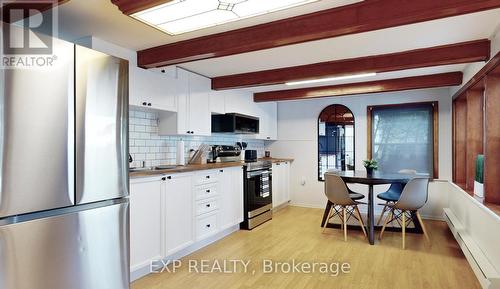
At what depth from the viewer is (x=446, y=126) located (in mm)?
5137

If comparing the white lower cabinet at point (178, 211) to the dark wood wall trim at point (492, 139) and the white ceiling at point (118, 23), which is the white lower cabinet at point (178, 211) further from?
the dark wood wall trim at point (492, 139)

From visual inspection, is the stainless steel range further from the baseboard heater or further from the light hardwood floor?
the baseboard heater

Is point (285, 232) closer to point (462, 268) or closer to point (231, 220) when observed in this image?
point (231, 220)

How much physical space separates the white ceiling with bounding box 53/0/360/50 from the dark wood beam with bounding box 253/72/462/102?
2824 mm

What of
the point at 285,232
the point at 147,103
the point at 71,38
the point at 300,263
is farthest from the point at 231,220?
the point at 71,38

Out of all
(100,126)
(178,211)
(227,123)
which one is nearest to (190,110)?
(227,123)

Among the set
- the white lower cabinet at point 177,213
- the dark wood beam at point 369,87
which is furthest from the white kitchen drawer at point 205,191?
the dark wood beam at point 369,87

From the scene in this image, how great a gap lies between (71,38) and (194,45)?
1.10 meters

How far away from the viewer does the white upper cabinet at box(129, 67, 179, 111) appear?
3158 mm

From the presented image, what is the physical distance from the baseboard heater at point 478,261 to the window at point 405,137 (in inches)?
64.2

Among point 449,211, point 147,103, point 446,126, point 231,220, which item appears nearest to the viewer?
point 147,103

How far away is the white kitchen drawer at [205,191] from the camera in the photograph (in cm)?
359

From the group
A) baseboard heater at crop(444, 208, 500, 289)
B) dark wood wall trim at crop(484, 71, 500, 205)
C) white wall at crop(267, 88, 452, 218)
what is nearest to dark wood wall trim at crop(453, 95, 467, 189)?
white wall at crop(267, 88, 452, 218)

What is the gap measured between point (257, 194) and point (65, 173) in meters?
3.24
